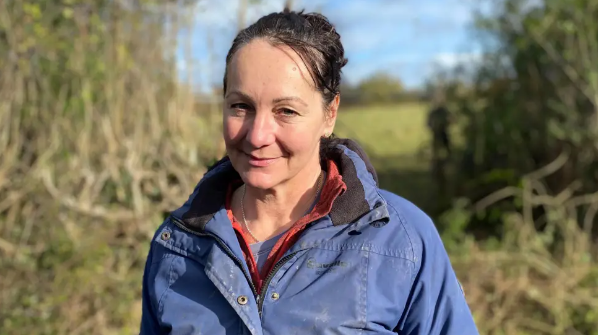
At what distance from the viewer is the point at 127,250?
4.87 meters

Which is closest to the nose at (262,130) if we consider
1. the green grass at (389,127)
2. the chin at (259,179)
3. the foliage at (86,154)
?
the chin at (259,179)

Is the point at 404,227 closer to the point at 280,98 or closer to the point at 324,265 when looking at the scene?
the point at 324,265

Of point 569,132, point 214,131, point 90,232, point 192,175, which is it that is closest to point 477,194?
point 569,132

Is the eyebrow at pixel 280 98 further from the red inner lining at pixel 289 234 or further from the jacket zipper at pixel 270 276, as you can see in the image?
the jacket zipper at pixel 270 276

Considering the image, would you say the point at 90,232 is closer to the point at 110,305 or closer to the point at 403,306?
the point at 110,305

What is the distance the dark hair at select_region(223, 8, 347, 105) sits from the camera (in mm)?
1681

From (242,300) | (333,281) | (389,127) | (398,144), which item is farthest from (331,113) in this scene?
(389,127)

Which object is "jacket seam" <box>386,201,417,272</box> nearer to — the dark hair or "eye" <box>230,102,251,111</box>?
the dark hair

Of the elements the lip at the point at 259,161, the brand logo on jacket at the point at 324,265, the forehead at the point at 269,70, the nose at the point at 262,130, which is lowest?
the brand logo on jacket at the point at 324,265

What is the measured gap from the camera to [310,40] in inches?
67.2

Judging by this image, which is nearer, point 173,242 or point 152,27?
point 173,242

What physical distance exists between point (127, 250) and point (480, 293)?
300 cm

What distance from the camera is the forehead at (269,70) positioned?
64.4 inches

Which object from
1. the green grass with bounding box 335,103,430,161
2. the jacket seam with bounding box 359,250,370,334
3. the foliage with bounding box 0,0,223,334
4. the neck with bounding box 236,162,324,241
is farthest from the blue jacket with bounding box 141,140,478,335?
the green grass with bounding box 335,103,430,161
